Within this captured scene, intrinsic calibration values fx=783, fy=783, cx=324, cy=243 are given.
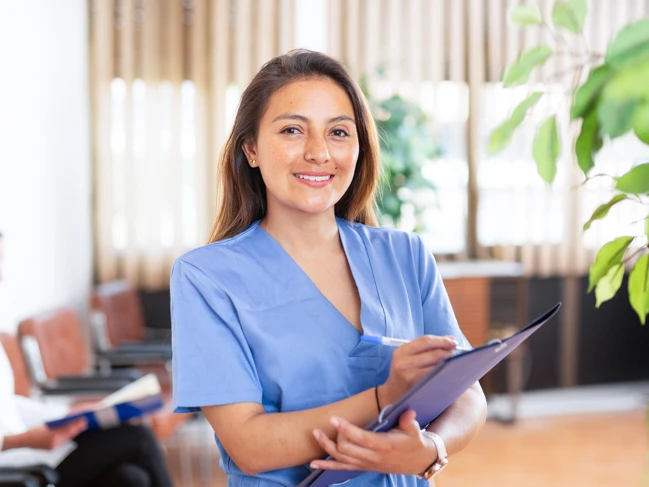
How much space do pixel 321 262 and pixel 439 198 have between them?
398 cm

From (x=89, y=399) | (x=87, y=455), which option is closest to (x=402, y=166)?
(x=89, y=399)

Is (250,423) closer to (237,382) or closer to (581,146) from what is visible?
(237,382)

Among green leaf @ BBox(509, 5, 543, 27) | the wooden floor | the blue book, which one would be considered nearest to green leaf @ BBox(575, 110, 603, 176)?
green leaf @ BBox(509, 5, 543, 27)

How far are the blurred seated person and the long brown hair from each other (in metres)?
1.42

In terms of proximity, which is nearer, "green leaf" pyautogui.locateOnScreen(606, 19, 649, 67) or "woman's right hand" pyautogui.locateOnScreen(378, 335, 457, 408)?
"green leaf" pyautogui.locateOnScreen(606, 19, 649, 67)

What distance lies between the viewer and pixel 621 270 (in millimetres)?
958

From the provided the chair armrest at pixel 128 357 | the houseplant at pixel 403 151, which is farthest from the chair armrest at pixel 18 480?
the houseplant at pixel 403 151

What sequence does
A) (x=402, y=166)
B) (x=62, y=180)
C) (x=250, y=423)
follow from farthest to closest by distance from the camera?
(x=402, y=166) < (x=62, y=180) < (x=250, y=423)

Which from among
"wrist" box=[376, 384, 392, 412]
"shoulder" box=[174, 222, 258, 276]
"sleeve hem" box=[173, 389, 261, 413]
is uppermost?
"shoulder" box=[174, 222, 258, 276]

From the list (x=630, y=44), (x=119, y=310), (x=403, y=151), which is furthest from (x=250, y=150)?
(x=403, y=151)

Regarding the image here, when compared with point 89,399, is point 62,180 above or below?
above

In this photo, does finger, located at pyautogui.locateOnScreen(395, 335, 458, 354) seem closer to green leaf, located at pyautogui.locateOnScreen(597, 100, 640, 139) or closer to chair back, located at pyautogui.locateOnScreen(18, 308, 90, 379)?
green leaf, located at pyautogui.locateOnScreen(597, 100, 640, 139)

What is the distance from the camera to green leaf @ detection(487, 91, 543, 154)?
0.82 metres

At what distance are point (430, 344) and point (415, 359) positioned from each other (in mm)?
34
